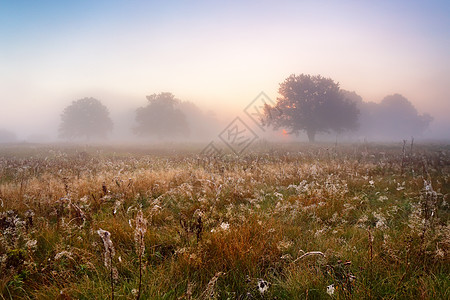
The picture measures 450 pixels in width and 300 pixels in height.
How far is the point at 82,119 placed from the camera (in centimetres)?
6912

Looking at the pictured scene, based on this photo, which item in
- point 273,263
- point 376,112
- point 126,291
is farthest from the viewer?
point 376,112

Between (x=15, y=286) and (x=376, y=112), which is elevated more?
(x=376, y=112)

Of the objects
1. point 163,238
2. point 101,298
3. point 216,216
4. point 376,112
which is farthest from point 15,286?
point 376,112

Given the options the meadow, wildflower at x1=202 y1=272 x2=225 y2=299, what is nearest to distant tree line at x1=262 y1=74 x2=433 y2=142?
the meadow

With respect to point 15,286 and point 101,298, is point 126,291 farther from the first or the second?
point 15,286

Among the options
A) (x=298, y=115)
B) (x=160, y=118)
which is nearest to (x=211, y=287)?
(x=298, y=115)

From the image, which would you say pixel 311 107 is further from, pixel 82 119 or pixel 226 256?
pixel 82 119

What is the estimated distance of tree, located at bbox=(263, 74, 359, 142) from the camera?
1698 inches

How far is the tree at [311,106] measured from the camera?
141ft

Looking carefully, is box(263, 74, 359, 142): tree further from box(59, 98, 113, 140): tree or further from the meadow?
box(59, 98, 113, 140): tree

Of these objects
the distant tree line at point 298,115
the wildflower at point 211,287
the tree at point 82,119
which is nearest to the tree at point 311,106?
the distant tree line at point 298,115

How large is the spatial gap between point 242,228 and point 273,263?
706 mm

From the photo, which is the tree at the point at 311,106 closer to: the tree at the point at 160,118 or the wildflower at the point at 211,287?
the tree at the point at 160,118

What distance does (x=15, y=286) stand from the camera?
2.34 meters
